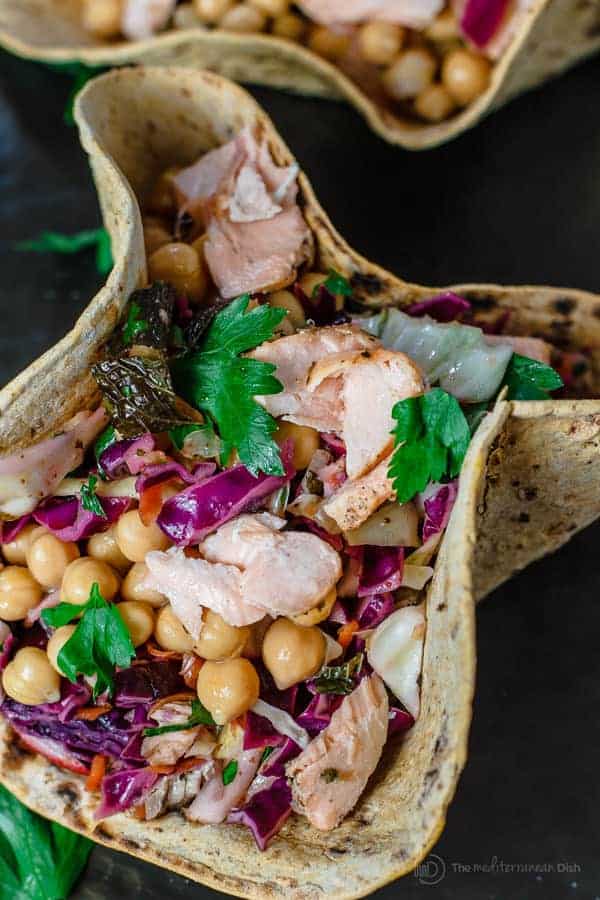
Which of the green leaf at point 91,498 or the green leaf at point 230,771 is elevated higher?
the green leaf at point 91,498

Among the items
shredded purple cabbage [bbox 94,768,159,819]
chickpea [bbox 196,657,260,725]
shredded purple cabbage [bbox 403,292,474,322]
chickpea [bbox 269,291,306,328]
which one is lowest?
shredded purple cabbage [bbox 94,768,159,819]

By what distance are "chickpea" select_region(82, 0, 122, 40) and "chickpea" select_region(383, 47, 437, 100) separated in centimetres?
115

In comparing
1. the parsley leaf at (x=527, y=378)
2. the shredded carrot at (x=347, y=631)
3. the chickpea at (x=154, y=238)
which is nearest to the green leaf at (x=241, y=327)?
the chickpea at (x=154, y=238)

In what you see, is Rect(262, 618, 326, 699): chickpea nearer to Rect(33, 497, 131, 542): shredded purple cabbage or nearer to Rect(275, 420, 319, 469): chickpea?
Rect(275, 420, 319, 469): chickpea

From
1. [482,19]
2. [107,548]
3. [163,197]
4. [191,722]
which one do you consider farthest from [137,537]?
[482,19]

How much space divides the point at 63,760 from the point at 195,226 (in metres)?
1.65

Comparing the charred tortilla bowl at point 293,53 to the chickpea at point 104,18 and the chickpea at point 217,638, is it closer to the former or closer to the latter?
the chickpea at point 104,18

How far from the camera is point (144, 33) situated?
152 inches

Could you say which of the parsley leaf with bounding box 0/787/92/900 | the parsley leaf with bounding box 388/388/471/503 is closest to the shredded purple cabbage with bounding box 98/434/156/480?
the parsley leaf with bounding box 388/388/471/503

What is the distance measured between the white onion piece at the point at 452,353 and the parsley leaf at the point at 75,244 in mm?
1609

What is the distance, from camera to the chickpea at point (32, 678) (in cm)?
247

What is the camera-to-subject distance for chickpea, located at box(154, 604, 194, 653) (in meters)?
2.40

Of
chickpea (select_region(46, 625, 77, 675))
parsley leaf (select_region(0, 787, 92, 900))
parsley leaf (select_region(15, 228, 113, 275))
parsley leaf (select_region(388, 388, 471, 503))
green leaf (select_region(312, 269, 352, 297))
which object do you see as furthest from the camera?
parsley leaf (select_region(15, 228, 113, 275))

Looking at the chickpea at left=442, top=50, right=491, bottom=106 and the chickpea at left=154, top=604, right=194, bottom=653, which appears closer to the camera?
the chickpea at left=154, top=604, right=194, bottom=653
